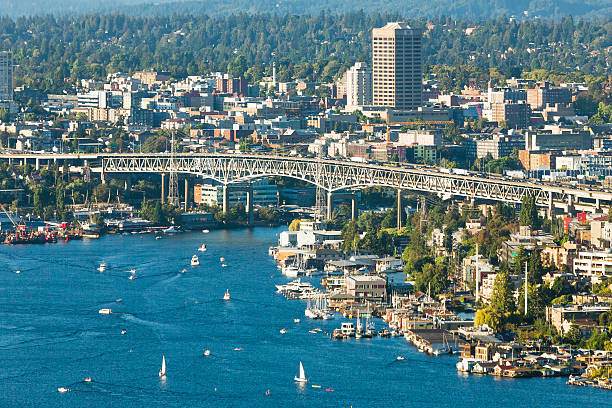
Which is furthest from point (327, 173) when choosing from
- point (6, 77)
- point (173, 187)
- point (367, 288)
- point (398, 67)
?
point (6, 77)

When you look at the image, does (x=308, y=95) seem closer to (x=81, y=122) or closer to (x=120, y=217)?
(x=81, y=122)

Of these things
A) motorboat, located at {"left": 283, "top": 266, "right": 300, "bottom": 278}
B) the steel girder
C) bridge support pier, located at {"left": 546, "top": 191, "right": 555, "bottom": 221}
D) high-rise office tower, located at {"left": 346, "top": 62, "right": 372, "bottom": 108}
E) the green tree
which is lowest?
motorboat, located at {"left": 283, "top": 266, "right": 300, "bottom": 278}

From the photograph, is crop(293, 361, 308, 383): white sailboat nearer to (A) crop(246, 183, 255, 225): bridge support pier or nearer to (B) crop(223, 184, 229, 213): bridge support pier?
(A) crop(246, 183, 255, 225): bridge support pier

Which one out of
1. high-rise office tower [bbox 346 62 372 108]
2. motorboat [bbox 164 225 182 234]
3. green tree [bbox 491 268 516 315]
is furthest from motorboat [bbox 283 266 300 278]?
high-rise office tower [bbox 346 62 372 108]

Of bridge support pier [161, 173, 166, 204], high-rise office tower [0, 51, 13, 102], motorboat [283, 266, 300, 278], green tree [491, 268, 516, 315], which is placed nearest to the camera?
green tree [491, 268, 516, 315]

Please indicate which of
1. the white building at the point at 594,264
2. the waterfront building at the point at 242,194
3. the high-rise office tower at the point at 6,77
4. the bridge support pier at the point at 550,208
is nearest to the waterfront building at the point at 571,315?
the white building at the point at 594,264

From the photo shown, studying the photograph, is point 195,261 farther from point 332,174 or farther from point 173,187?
point 173,187

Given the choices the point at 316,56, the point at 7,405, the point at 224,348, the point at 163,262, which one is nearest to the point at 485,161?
the point at 163,262
